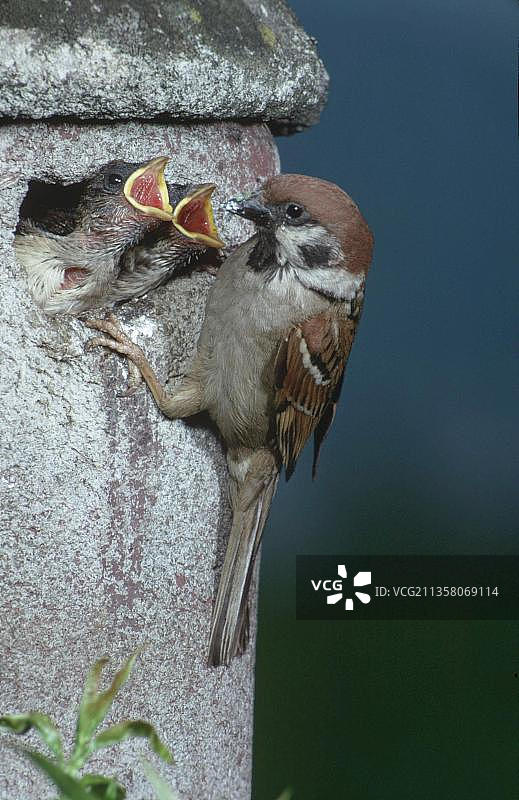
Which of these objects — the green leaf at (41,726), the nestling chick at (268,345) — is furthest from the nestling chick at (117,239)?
the green leaf at (41,726)

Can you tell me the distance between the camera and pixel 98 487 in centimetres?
252

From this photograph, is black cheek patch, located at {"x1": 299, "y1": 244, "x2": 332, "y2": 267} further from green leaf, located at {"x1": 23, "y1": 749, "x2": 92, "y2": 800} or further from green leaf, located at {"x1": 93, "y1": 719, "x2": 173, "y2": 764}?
green leaf, located at {"x1": 23, "y1": 749, "x2": 92, "y2": 800}

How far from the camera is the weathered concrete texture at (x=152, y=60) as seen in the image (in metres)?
2.24

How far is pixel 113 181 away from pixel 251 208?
28 cm

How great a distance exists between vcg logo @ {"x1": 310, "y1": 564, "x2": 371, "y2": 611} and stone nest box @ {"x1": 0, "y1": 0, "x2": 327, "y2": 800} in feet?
3.70

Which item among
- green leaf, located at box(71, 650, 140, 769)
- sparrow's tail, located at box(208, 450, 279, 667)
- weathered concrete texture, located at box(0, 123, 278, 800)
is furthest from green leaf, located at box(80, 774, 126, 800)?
sparrow's tail, located at box(208, 450, 279, 667)

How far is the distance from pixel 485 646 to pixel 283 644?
2.74ft

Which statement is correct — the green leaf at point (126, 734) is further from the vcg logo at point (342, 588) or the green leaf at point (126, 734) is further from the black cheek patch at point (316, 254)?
the vcg logo at point (342, 588)

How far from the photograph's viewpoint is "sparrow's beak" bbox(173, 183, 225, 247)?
2.54 m

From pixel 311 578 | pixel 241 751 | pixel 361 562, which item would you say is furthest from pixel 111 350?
pixel 361 562

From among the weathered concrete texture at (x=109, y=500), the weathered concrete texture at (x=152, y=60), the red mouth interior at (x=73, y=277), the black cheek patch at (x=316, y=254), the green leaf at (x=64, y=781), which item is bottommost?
the green leaf at (x=64, y=781)

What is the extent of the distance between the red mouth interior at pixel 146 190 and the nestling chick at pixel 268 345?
164 mm

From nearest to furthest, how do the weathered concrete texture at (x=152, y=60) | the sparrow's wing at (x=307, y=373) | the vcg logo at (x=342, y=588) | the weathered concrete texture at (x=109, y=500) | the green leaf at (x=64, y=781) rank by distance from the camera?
the green leaf at (x=64, y=781) < the weathered concrete texture at (x=152, y=60) < the weathered concrete texture at (x=109, y=500) < the sparrow's wing at (x=307, y=373) < the vcg logo at (x=342, y=588)

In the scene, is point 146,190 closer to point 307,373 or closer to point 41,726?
point 307,373
